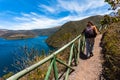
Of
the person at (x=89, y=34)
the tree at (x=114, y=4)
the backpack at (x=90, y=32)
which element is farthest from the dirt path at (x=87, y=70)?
the tree at (x=114, y=4)

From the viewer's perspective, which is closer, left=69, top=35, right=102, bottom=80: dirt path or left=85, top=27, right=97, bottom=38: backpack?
left=69, top=35, right=102, bottom=80: dirt path

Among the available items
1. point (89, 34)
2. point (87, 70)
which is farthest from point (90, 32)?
point (87, 70)

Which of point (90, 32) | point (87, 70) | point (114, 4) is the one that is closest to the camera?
point (87, 70)

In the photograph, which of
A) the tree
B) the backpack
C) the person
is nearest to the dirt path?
the person

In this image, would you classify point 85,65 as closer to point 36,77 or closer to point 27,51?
point 36,77

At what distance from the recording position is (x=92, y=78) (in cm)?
691

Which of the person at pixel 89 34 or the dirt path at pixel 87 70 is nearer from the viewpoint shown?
the dirt path at pixel 87 70

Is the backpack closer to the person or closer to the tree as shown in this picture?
the person

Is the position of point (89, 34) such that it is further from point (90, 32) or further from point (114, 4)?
point (114, 4)

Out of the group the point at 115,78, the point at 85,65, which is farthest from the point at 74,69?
the point at 115,78

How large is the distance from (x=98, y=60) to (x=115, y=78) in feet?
10.0

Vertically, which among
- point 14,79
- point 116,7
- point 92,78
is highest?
point 116,7

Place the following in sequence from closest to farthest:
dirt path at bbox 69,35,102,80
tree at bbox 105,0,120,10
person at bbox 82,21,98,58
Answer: dirt path at bbox 69,35,102,80 → person at bbox 82,21,98,58 → tree at bbox 105,0,120,10

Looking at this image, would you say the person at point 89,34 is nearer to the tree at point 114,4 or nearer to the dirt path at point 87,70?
the dirt path at point 87,70
